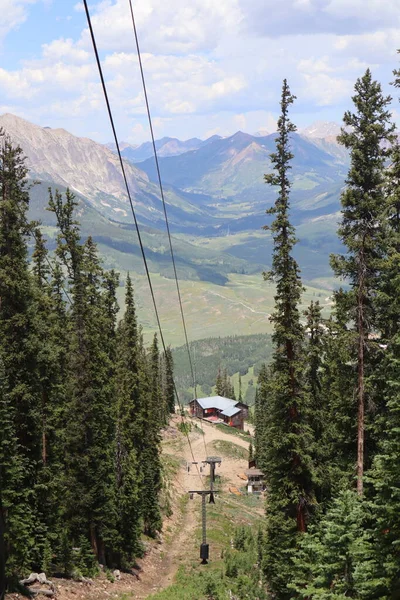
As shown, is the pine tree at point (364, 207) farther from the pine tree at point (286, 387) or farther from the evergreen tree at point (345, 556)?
the evergreen tree at point (345, 556)

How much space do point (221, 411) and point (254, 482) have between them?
6483cm

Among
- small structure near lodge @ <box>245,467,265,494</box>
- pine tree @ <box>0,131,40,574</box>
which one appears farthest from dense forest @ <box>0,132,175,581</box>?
small structure near lodge @ <box>245,467,265,494</box>

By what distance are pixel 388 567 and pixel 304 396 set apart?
11.3 m

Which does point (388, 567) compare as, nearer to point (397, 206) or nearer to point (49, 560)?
point (397, 206)

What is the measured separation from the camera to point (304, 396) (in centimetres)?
2425

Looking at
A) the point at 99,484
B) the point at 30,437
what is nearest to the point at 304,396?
the point at 30,437

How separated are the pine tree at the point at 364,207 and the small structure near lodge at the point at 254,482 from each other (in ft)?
221

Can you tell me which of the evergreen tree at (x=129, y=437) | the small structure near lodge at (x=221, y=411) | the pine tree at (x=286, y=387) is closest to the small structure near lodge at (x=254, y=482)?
the evergreen tree at (x=129, y=437)

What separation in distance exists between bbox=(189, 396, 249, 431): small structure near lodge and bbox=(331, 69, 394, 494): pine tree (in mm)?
129467

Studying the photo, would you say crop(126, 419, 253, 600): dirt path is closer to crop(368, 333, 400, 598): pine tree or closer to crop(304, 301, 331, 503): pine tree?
crop(304, 301, 331, 503): pine tree

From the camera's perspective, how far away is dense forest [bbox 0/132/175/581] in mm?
24953

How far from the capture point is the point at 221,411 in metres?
153

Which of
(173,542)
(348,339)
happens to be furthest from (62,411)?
(173,542)

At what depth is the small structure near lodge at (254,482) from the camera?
87438 mm
